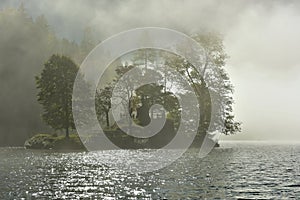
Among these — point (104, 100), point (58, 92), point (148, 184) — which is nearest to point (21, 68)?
point (58, 92)

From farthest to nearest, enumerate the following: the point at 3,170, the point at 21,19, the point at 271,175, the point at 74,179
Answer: the point at 21,19 < the point at 3,170 < the point at 271,175 < the point at 74,179

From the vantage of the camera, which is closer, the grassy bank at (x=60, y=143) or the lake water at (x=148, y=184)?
the lake water at (x=148, y=184)

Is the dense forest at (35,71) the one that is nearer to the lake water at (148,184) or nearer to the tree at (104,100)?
the tree at (104,100)

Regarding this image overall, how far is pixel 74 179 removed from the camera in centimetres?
2884

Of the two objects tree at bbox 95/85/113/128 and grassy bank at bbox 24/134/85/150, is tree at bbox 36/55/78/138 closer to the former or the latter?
grassy bank at bbox 24/134/85/150

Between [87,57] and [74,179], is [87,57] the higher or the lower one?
the higher one

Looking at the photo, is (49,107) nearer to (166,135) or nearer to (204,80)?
(166,135)

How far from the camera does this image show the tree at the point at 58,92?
7844 cm

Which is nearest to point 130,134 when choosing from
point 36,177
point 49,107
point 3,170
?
point 49,107

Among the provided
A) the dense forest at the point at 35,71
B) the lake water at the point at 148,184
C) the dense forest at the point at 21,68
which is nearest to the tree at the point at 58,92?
the dense forest at the point at 35,71

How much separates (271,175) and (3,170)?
23140mm

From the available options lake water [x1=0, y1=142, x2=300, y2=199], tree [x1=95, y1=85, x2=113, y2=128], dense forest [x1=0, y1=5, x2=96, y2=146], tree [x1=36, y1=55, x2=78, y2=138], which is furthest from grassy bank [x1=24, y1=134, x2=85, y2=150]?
lake water [x1=0, y1=142, x2=300, y2=199]

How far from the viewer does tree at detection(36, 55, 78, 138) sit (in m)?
78.4

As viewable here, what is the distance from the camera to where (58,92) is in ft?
259
